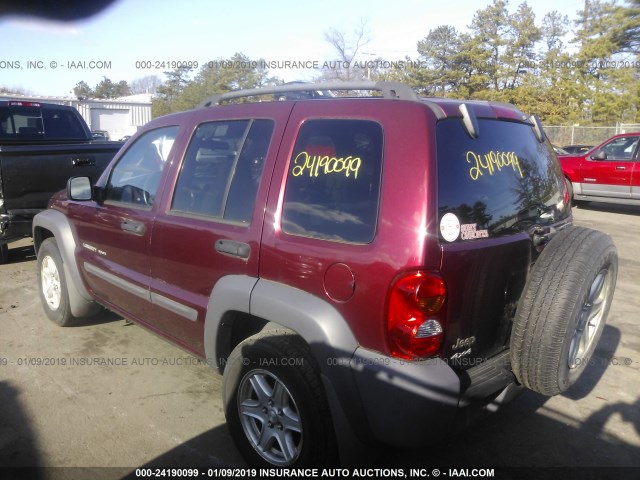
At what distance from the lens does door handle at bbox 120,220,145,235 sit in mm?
3486

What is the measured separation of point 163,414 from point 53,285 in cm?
218

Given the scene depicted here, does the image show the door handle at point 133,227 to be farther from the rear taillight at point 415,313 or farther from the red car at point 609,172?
the red car at point 609,172

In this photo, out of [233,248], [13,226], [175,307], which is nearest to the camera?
[233,248]

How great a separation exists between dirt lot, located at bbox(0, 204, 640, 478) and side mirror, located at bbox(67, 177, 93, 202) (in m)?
1.25

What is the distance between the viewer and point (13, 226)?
21.3ft

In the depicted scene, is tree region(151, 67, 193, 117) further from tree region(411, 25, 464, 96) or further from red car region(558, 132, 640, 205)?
red car region(558, 132, 640, 205)

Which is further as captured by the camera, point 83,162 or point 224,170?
point 83,162

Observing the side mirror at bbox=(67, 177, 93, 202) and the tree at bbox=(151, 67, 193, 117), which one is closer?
the side mirror at bbox=(67, 177, 93, 202)

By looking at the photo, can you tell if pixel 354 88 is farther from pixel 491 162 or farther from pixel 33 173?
pixel 33 173

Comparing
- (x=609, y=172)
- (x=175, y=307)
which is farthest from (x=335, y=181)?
(x=609, y=172)

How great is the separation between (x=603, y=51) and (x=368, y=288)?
34.3m

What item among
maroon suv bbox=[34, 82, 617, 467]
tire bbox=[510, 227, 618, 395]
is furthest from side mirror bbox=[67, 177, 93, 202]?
tire bbox=[510, 227, 618, 395]

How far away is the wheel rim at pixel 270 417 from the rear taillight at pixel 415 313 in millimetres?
644

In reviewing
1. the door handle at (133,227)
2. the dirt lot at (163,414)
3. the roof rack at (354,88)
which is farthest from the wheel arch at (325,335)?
the door handle at (133,227)
